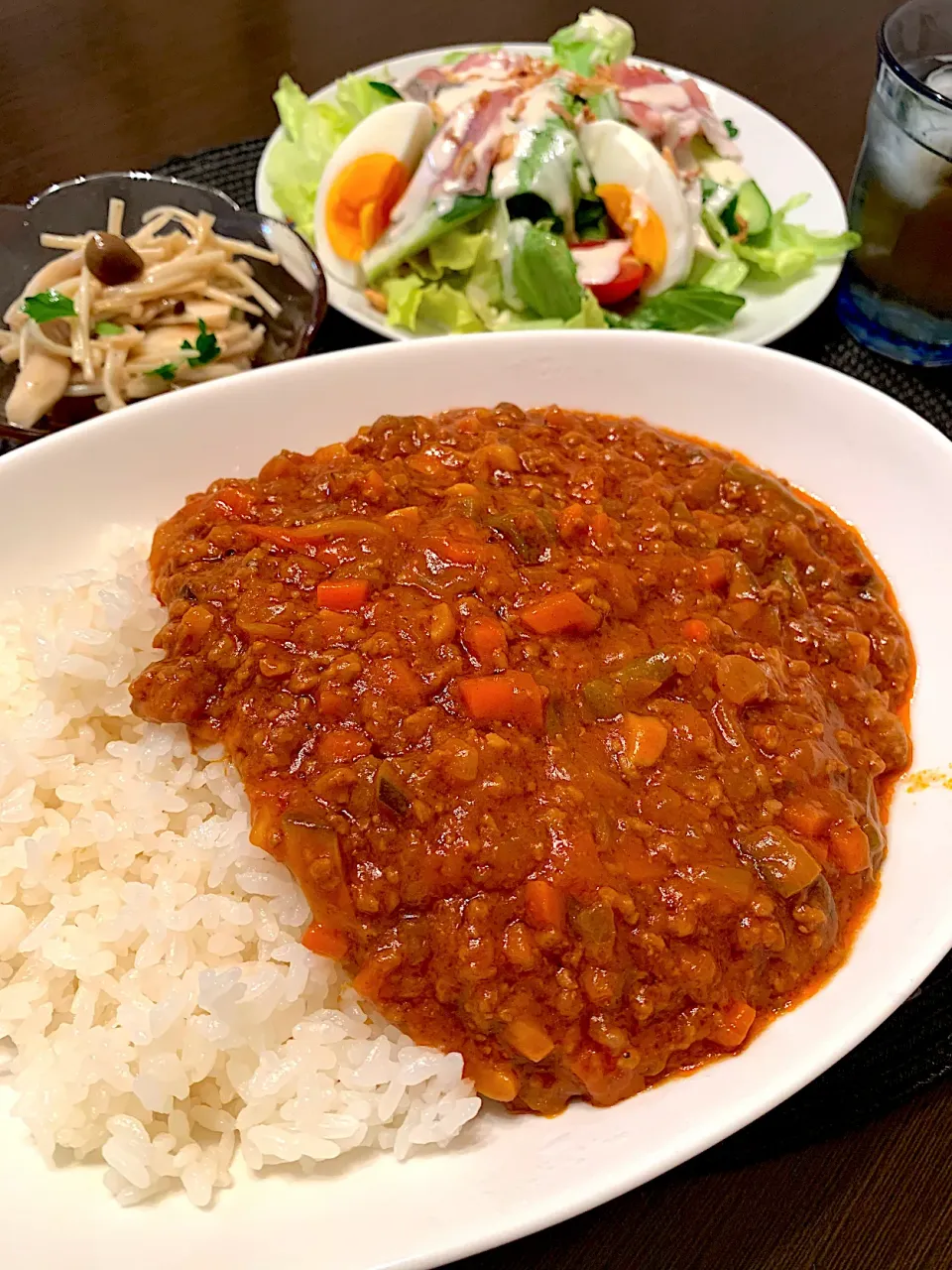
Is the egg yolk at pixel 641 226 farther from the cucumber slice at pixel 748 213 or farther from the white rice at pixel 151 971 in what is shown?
the white rice at pixel 151 971

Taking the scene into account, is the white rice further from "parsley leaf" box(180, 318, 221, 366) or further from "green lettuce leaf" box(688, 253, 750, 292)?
"green lettuce leaf" box(688, 253, 750, 292)

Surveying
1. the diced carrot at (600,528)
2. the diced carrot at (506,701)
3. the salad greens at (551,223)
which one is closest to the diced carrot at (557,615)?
the diced carrot at (506,701)

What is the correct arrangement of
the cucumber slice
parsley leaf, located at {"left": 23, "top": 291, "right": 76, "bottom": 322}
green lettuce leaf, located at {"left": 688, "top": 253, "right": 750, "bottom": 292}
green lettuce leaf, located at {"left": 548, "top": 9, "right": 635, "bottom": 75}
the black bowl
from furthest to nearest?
green lettuce leaf, located at {"left": 548, "top": 9, "right": 635, "bottom": 75} < the cucumber slice < green lettuce leaf, located at {"left": 688, "top": 253, "right": 750, "bottom": 292} < the black bowl < parsley leaf, located at {"left": 23, "top": 291, "right": 76, "bottom": 322}

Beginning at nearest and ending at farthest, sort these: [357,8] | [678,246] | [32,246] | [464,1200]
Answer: [464,1200], [32,246], [678,246], [357,8]

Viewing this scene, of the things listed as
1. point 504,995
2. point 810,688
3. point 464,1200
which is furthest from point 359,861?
point 810,688

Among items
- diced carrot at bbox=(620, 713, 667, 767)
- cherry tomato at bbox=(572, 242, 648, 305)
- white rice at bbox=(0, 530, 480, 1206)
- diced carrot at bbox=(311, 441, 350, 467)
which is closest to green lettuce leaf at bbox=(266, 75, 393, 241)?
cherry tomato at bbox=(572, 242, 648, 305)

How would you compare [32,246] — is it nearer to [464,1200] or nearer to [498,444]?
[498,444]

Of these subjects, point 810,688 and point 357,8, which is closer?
point 810,688
